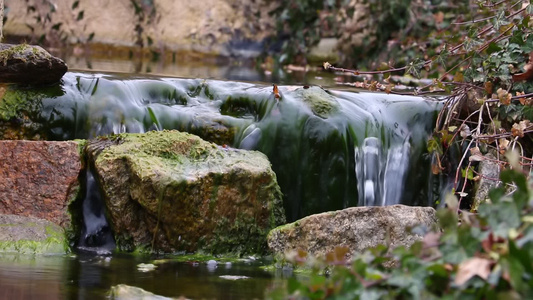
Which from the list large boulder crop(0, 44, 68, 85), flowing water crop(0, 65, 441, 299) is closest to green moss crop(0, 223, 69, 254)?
flowing water crop(0, 65, 441, 299)

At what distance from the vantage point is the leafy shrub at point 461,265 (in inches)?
60.4

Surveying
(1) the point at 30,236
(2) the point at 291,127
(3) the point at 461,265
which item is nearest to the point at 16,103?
(1) the point at 30,236

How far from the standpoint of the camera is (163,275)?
9.87 ft

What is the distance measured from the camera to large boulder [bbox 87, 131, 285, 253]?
3.52 m

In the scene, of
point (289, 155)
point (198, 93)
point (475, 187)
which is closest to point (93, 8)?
point (198, 93)

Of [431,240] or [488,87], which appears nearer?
[431,240]

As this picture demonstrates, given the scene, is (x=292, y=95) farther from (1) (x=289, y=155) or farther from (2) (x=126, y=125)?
(2) (x=126, y=125)

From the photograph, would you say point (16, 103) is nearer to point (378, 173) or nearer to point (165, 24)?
point (378, 173)

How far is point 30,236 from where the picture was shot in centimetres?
335

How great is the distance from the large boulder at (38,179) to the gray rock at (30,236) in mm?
148

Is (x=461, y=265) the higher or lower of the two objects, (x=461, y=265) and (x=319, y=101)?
the lower

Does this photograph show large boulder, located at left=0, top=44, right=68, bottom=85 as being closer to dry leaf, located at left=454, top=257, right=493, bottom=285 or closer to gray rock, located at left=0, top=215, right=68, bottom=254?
gray rock, located at left=0, top=215, right=68, bottom=254

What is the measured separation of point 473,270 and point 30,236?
2370 mm

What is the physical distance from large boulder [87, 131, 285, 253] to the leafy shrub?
6.00 feet
